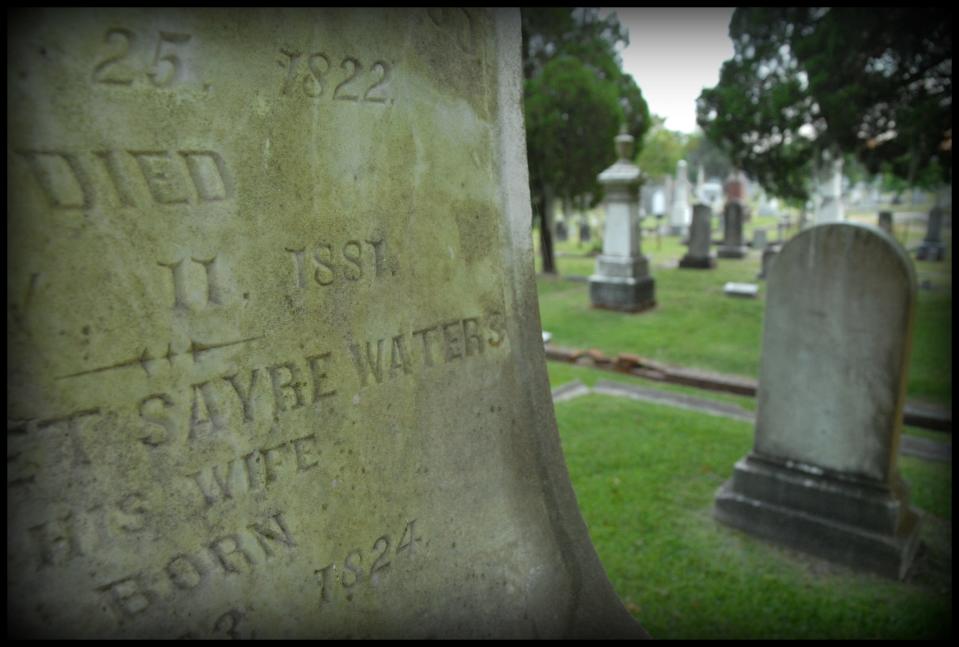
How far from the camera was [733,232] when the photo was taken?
17.2m

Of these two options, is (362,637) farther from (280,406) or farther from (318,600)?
(280,406)

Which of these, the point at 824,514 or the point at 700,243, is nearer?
the point at 824,514

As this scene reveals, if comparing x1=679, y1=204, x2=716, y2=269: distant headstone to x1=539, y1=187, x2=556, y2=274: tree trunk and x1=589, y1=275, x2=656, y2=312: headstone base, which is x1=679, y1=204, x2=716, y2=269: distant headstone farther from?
x1=589, y1=275, x2=656, y2=312: headstone base

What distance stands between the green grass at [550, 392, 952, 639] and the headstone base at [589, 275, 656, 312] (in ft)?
18.5

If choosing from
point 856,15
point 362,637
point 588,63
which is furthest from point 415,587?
point 588,63

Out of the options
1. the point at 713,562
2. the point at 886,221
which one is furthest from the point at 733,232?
the point at 713,562

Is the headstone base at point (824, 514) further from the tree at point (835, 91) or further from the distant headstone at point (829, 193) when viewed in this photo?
the distant headstone at point (829, 193)

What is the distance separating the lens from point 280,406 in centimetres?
123

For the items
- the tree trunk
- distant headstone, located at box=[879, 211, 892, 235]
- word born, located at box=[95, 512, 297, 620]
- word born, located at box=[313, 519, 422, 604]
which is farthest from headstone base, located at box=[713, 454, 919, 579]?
distant headstone, located at box=[879, 211, 892, 235]

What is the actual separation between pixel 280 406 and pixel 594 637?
125 cm

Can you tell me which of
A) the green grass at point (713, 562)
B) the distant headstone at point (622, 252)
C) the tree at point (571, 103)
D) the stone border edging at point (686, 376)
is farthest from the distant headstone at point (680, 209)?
the green grass at point (713, 562)

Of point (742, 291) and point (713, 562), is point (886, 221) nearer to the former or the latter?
point (742, 291)

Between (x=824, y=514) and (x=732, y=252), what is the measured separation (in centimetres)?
1464

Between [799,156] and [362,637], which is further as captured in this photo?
[799,156]
